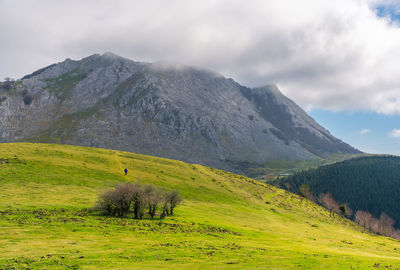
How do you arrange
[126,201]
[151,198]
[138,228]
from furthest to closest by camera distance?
1. [151,198]
2. [126,201]
3. [138,228]

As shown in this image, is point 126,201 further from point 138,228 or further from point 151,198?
point 138,228

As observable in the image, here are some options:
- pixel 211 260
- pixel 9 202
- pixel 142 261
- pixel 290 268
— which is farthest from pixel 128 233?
pixel 9 202

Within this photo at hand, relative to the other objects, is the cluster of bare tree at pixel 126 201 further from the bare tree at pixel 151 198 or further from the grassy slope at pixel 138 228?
the grassy slope at pixel 138 228

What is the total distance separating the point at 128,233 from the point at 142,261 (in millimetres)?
15084

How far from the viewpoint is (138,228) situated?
155 ft

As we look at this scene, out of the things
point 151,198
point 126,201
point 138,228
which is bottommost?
point 138,228

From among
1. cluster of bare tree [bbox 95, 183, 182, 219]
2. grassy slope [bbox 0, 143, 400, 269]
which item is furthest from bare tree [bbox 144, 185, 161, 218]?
grassy slope [bbox 0, 143, 400, 269]

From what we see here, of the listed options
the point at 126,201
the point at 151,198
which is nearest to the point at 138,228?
the point at 126,201

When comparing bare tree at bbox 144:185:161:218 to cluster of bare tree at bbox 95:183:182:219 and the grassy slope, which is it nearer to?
cluster of bare tree at bbox 95:183:182:219

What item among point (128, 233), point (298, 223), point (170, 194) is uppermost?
point (170, 194)

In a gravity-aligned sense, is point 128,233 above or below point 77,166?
below

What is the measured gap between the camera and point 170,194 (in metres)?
64.3

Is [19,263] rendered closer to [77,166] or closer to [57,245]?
[57,245]

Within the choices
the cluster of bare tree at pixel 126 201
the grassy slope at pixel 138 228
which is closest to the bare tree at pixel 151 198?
the cluster of bare tree at pixel 126 201
